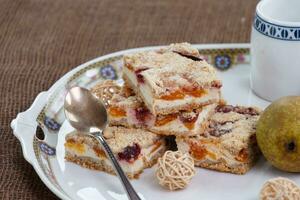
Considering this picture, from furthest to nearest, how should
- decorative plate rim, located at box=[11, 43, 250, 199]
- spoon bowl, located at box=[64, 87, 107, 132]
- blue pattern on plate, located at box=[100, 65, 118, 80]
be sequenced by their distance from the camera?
blue pattern on plate, located at box=[100, 65, 118, 80] → spoon bowl, located at box=[64, 87, 107, 132] → decorative plate rim, located at box=[11, 43, 250, 199]

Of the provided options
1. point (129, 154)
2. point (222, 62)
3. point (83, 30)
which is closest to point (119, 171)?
point (129, 154)

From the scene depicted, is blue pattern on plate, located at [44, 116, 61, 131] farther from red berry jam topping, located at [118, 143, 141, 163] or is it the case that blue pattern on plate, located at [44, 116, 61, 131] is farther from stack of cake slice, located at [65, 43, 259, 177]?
red berry jam topping, located at [118, 143, 141, 163]

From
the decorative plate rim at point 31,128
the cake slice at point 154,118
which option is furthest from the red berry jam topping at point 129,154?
the decorative plate rim at point 31,128

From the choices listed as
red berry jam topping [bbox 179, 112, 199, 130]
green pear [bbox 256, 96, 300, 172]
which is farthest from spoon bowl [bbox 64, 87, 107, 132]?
green pear [bbox 256, 96, 300, 172]

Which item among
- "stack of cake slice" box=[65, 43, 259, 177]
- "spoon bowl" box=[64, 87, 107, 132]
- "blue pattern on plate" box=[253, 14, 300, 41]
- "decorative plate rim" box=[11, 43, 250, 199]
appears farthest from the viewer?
"blue pattern on plate" box=[253, 14, 300, 41]

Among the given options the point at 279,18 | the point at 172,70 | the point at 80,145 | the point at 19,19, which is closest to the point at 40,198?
the point at 80,145

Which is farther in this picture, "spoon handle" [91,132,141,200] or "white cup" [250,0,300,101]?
"white cup" [250,0,300,101]
